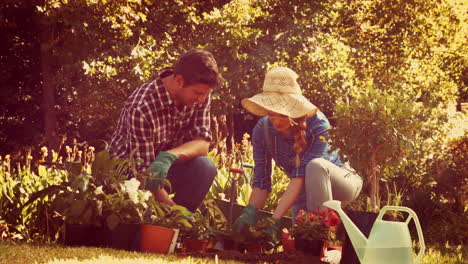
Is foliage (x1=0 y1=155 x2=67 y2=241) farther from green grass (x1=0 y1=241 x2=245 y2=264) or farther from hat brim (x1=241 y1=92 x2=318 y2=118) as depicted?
hat brim (x1=241 y1=92 x2=318 y2=118)

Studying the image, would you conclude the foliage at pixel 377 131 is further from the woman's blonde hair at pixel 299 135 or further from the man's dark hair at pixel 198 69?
the man's dark hair at pixel 198 69

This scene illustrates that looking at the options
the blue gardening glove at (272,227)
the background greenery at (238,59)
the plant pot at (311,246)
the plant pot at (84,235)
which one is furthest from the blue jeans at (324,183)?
the background greenery at (238,59)

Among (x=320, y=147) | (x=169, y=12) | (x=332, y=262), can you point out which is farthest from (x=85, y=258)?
(x=169, y=12)

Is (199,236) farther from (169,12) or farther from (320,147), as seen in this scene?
(169,12)

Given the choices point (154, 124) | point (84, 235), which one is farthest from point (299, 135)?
point (84, 235)

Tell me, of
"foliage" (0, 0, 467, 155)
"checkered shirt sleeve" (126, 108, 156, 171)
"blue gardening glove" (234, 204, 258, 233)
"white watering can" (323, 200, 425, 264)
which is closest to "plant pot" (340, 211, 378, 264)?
"white watering can" (323, 200, 425, 264)

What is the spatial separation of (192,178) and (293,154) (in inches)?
27.4

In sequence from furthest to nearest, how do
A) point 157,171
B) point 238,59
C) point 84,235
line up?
point 238,59
point 157,171
point 84,235

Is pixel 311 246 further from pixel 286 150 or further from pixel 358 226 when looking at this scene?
pixel 286 150

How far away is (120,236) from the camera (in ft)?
10.7

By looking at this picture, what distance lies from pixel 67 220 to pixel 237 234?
3.44ft

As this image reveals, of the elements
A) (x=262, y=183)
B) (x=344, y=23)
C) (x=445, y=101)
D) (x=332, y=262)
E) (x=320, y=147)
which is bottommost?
(x=332, y=262)

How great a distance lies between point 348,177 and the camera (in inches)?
162

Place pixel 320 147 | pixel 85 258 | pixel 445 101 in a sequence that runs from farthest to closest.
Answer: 1. pixel 445 101
2. pixel 320 147
3. pixel 85 258
